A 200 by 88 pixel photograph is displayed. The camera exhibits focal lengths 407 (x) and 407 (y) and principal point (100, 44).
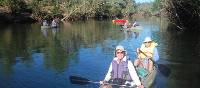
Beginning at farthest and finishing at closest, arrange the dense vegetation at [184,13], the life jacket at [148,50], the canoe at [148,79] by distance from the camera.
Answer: the dense vegetation at [184,13] < the life jacket at [148,50] < the canoe at [148,79]

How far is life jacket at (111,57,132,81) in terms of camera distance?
14.6 metres

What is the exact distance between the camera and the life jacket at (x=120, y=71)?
47.9 ft

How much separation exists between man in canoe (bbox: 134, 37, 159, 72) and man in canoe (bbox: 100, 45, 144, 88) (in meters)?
4.75

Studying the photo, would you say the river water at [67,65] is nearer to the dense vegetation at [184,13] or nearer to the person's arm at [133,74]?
the person's arm at [133,74]

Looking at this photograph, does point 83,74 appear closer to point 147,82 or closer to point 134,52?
point 147,82

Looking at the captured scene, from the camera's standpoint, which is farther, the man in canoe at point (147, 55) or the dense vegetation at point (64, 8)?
the dense vegetation at point (64, 8)

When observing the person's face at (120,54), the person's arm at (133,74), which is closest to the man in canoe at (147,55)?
the person's arm at (133,74)

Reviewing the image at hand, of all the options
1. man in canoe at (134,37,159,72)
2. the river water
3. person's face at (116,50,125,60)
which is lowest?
the river water

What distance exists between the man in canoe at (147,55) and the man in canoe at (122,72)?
4746 mm

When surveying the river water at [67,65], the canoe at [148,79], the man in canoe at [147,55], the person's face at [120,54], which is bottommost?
the river water at [67,65]

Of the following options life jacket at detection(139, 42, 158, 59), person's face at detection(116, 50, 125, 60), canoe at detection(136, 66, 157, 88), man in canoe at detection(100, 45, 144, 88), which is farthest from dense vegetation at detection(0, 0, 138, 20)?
person's face at detection(116, 50, 125, 60)

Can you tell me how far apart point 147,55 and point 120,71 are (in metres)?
5.71

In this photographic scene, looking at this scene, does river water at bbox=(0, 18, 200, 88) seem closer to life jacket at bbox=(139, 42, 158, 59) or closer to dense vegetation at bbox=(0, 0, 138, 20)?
life jacket at bbox=(139, 42, 158, 59)

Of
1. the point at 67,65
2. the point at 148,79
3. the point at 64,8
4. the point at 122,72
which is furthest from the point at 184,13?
the point at 64,8
